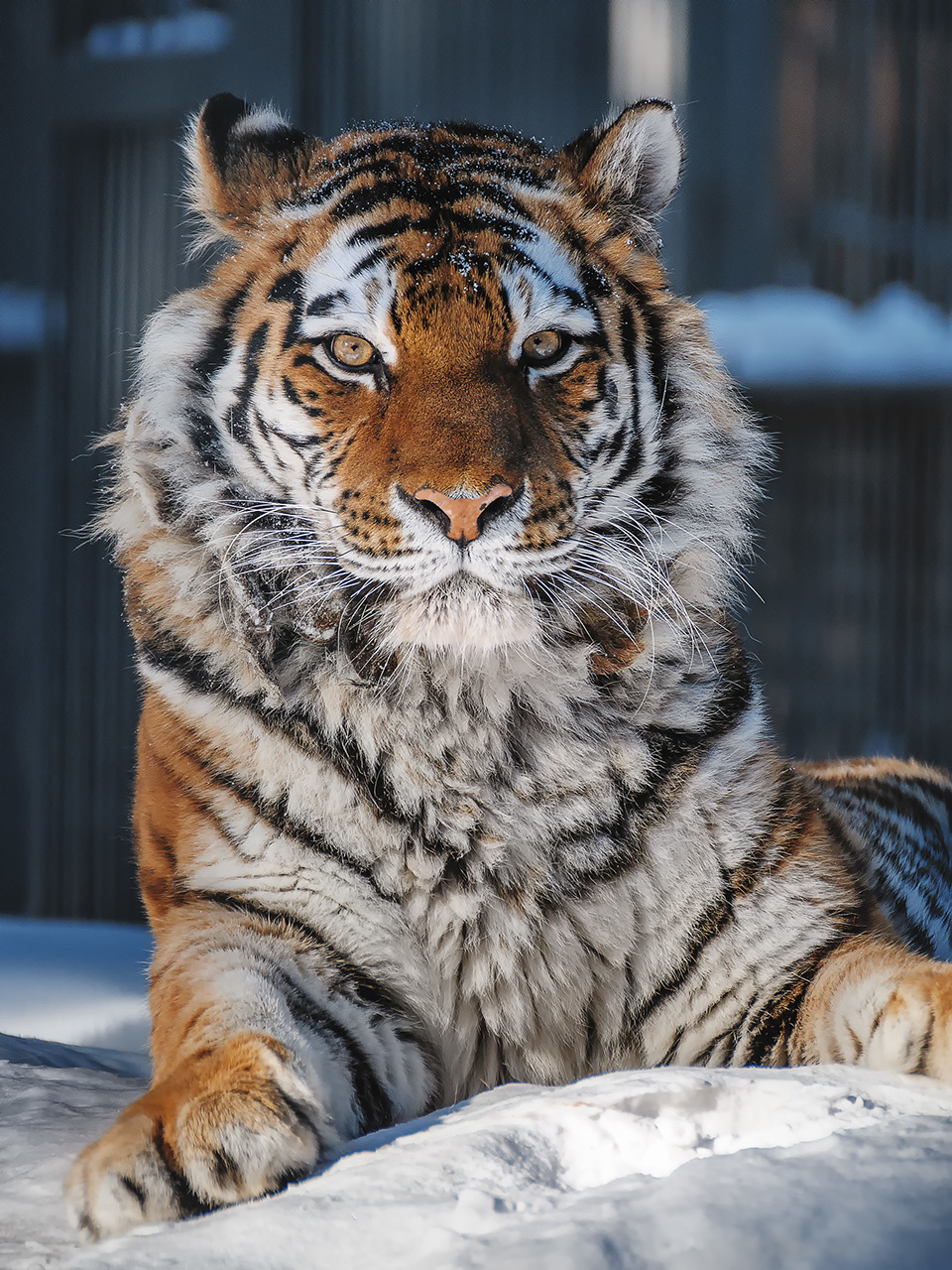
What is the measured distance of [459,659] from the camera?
118 centimetres

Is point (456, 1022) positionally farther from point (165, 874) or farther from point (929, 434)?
point (929, 434)

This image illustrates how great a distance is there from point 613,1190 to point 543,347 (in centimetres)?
77

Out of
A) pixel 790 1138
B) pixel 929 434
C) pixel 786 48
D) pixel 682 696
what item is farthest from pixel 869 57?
pixel 790 1138

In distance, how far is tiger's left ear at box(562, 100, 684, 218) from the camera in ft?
4.40

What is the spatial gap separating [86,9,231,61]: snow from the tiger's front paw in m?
3.02

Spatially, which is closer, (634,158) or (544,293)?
(544,293)

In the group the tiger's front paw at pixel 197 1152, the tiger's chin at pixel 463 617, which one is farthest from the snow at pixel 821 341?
the tiger's front paw at pixel 197 1152

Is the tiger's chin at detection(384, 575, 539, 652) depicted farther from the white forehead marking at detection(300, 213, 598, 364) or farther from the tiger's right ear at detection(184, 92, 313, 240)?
the tiger's right ear at detection(184, 92, 313, 240)

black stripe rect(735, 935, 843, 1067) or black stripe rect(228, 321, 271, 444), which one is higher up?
black stripe rect(228, 321, 271, 444)

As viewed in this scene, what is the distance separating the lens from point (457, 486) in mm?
1067

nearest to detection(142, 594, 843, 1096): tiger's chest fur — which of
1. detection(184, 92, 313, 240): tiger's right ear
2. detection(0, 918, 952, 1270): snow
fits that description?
detection(0, 918, 952, 1270): snow

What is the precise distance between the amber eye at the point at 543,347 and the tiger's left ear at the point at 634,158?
23 centimetres

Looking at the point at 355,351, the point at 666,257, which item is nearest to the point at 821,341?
the point at 666,257

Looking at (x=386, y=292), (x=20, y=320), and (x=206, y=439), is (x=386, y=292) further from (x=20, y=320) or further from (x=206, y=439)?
(x=20, y=320)
